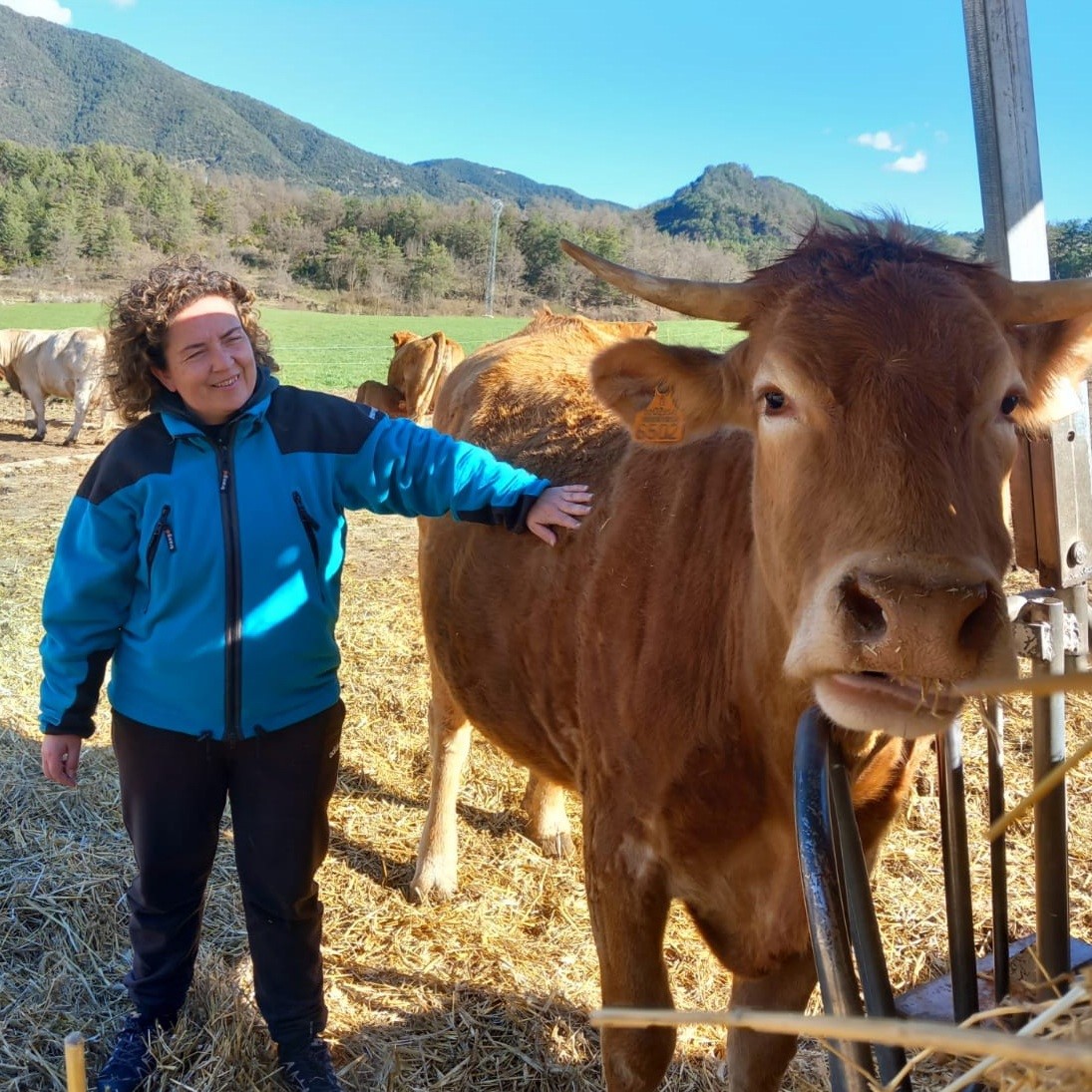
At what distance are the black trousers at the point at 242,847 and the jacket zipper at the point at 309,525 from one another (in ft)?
1.56

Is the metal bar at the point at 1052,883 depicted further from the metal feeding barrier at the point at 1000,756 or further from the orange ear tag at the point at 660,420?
the orange ear tag at the point at 660,420

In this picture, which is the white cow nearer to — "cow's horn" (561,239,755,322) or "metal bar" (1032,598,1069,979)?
"cow's horn" (561,239,755,322)

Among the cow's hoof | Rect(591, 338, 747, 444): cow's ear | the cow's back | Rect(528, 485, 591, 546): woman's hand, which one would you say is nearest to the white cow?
the cow's back

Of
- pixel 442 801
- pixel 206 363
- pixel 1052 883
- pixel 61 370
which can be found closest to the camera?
pixel 1052 883

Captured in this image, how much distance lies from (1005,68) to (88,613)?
10.3 feet

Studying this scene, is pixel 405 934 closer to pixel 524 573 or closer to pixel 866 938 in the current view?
pixel 524 573

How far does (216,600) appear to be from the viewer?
2523 mm

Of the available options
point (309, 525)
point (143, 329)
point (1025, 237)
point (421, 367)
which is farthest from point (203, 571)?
point (421, 367)

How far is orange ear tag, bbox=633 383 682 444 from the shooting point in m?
2.46

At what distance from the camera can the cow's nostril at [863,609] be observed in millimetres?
1418

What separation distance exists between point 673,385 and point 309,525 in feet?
3.58

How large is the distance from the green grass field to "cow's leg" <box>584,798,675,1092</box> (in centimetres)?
1775

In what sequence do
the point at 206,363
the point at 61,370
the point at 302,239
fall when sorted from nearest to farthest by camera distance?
1. the point at 206,363
2. the point at 61,370
3. the point at 302,239

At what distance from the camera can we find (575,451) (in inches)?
137
